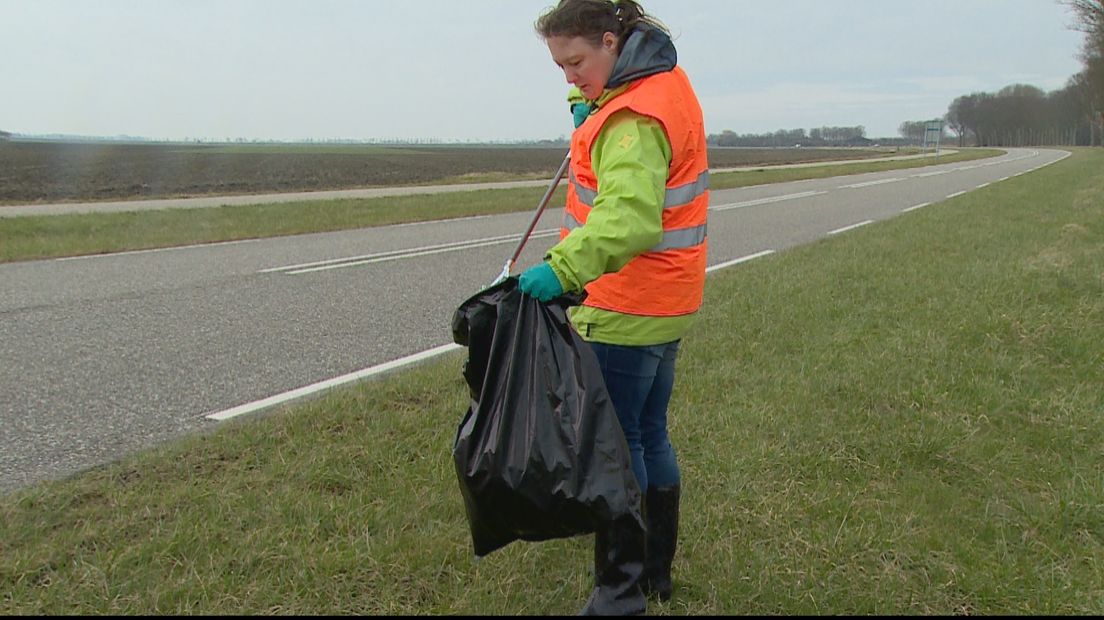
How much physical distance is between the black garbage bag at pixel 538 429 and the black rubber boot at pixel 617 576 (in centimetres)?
→ 22

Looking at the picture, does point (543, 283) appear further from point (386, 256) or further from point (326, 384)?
point (386, 256)

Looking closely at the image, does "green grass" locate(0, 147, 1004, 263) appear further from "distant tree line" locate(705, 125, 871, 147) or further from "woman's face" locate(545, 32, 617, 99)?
"distant tree line" locate(705, 125, 871, 147)

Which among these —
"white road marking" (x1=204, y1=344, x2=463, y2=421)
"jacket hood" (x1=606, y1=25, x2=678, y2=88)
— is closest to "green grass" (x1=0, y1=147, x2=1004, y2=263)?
"white road marking" (x1=204, y1=344, x2=463, y2=421)

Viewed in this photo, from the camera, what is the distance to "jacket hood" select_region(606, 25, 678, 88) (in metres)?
2.01

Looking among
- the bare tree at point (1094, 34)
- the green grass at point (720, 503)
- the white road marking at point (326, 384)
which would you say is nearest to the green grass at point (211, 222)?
the white road marking at point (326, 384)

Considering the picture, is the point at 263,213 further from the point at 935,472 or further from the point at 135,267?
the point at 935,472

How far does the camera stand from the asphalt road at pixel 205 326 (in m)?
3.82

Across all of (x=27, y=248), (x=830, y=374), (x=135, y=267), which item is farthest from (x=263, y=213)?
(x=830, y=374)

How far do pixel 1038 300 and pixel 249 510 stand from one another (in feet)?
19.4

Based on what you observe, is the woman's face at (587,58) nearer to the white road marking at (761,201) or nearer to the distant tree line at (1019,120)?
the white road marking at (761,201)

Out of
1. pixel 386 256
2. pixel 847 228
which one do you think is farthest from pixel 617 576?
pixel 847 228

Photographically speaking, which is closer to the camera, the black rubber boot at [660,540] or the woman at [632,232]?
the woman at [632,232]

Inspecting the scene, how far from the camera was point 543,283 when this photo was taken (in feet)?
6.46

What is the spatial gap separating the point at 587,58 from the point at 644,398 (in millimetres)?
942
